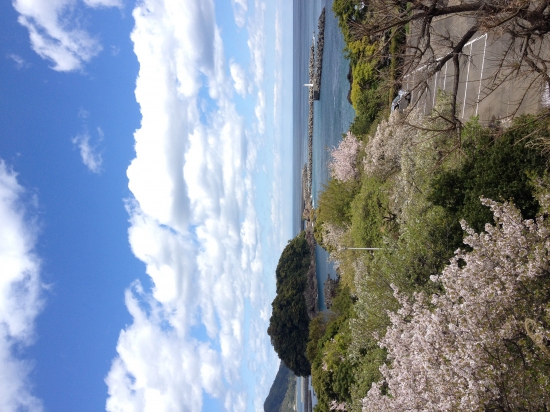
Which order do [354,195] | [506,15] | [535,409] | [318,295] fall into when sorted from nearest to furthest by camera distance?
[506,15]
[535,409]
[354,195]
[318,295]

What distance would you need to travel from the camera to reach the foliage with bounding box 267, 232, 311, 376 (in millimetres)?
54969

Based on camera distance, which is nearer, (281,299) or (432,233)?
(432,233)

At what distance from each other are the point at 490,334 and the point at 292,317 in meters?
48.1

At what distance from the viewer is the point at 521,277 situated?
417 inches

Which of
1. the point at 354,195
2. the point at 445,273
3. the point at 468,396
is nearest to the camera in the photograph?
the point at 468,396

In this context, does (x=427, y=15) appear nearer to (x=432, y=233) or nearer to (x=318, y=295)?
(x=432, y=233)

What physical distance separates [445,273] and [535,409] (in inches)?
188

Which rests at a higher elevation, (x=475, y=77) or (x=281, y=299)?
(x=281, y=299)

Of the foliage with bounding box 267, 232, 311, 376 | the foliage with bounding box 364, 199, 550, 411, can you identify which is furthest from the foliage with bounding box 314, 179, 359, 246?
the foliage with bounding box 267, 232, 311, 376

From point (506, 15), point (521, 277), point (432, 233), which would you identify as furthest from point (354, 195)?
point (506, 15)

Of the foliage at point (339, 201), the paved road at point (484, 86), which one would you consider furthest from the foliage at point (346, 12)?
the foliage at point (339, 201)

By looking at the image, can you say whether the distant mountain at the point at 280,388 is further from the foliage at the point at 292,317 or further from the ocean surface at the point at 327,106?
the ocean surface at the point at 327,106

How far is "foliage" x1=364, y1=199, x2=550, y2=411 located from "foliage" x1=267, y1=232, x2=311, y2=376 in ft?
143

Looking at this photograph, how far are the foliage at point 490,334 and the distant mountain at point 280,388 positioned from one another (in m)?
129
